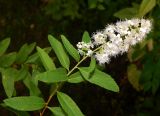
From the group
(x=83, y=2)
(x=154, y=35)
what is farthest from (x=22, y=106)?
(x=83, y=2)

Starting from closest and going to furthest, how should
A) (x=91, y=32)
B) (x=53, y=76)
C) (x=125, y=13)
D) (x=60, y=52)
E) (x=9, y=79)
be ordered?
(x=53, y=76) → (x=60, y=52) → (x=9, y=79) → (x=125, y=13) → (x=91, y=32)

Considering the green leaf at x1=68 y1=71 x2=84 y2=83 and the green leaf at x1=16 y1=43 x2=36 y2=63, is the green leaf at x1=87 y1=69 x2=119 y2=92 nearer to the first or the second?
the green leaf at x1=68 y1=71 x2=84 y2=83

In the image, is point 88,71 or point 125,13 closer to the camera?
point 88,71

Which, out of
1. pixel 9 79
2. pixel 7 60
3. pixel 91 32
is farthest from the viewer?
pixel 91 32

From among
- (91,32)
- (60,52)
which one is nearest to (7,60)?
(60,52)

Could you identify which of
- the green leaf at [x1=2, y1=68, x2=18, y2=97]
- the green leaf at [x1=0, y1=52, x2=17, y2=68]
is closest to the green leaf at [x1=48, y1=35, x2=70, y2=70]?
the green leaf at [x1=2, y1=68, x2=18, y2=97]

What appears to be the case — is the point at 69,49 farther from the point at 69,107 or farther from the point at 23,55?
the point at 23,55

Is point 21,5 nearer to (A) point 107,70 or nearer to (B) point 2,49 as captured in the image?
(A) point 107,70
